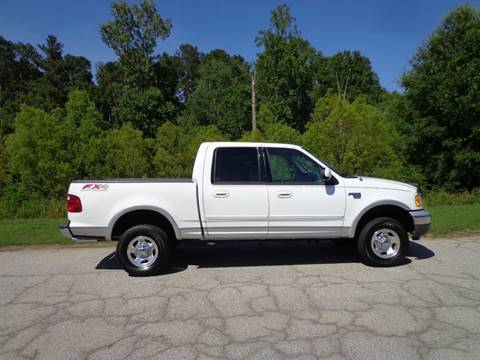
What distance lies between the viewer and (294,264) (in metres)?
6.10

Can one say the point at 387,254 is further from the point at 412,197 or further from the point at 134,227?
the point at 134,227

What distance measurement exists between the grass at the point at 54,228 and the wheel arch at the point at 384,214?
7.90 ft

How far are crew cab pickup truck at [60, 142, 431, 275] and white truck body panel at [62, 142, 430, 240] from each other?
2 centimetres

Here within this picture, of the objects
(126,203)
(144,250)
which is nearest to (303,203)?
(144,250)

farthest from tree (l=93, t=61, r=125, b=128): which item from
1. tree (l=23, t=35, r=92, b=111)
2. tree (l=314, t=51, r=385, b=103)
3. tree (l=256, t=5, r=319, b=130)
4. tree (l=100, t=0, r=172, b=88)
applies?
tree (l=314, t=51, r=385, b=103)

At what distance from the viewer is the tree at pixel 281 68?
38.8 meters

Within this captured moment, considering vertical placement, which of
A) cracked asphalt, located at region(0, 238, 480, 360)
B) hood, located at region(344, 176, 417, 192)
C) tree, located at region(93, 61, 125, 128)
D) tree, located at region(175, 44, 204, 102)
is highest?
tree, located at region(175, 44, 204, 102)

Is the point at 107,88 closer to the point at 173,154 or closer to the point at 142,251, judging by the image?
the point at 173,154

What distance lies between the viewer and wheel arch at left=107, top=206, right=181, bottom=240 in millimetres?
5508

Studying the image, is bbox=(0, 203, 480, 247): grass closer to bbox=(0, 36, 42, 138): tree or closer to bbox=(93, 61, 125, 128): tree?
bbox=(93, 61, 125, 128): tree

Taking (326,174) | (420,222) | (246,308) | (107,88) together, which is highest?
(107,88)

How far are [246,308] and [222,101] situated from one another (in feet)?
141

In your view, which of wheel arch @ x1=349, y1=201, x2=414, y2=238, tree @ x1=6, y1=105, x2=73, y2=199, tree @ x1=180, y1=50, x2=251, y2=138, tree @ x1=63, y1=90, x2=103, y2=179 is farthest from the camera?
tree @ x1=180, y1=50, x2=251, y2=138

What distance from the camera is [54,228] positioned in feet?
30.0
